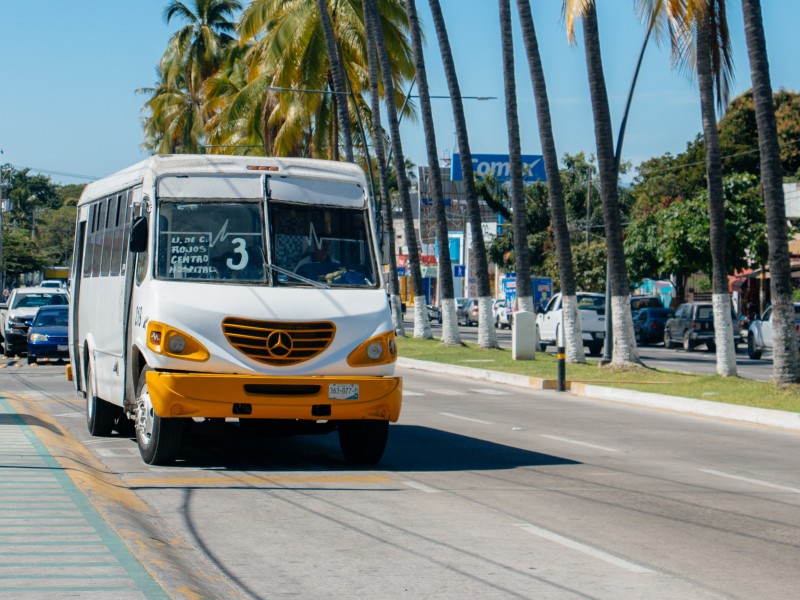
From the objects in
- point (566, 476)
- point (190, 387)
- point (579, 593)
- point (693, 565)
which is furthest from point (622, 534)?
point (190, 387)

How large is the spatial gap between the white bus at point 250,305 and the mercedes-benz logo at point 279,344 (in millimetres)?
12

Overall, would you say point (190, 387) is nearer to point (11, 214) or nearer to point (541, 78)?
point (541, 78)

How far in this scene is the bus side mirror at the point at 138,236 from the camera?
40.7 feet

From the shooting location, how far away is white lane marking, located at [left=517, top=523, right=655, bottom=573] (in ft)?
26.0

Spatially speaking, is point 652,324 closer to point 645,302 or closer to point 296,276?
point 645,302

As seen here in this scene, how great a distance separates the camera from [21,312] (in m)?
36.1

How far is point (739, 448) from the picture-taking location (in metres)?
15.5

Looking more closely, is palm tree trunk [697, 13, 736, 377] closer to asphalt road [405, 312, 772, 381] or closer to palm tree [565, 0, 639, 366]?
palm tree [565, 0, 639, 366]

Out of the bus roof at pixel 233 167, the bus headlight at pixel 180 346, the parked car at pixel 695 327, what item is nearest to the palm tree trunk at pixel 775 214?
the bus roof at pixel 233 167

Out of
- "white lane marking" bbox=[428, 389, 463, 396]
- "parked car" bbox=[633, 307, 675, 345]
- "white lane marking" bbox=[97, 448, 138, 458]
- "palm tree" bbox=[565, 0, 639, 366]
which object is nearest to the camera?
"white lane marking" bbox=[97, 448, 138, 458]

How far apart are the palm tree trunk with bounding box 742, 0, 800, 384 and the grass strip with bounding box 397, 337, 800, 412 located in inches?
21.5

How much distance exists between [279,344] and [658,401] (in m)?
11.6

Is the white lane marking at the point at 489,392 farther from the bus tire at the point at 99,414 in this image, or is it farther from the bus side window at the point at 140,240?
the bus side window at the point at 140,240

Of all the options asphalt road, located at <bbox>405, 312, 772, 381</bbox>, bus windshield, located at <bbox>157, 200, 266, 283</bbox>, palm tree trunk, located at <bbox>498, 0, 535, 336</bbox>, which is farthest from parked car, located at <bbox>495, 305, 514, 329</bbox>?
bus windshield, located at <bbox>157, 200, 266, 283</bbox>
